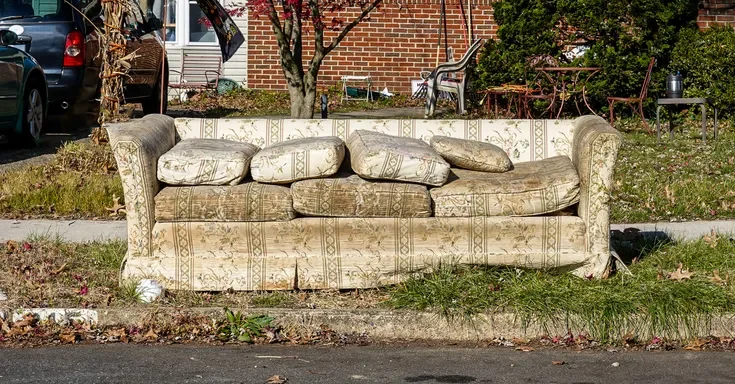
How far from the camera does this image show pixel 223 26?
1366 centimetres

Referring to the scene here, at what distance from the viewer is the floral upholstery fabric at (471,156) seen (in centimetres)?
734

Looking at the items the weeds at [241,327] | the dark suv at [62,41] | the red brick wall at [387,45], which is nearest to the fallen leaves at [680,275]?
the weeds at [241,327]

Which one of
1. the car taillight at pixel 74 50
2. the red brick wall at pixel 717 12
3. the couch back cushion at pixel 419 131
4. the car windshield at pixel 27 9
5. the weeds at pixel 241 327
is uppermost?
the red brick wall at pixel 717 12

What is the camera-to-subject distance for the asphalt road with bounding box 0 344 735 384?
5.45m

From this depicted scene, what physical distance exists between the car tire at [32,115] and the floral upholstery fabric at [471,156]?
6.84 meters

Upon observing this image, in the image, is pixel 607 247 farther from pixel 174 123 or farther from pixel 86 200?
pixel 86 200

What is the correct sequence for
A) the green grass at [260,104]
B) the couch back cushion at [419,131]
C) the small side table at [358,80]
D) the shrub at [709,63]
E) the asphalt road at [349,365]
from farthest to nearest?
the small side table at [358,80], the green grass at [260,104], the shrub at [709,63], the couch back cushion at [419,131], the asphalt road at [349,365]

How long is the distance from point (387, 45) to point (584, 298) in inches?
531

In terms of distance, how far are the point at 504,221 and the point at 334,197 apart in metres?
0.98

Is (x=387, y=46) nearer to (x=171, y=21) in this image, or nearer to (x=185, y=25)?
(x=185, y=25)

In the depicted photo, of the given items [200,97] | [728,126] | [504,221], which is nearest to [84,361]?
[504,221]

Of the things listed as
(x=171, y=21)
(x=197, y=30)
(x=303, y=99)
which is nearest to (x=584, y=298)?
(x=303, y=99)

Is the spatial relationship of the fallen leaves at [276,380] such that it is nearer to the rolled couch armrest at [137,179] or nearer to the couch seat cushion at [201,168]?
the rolled couch armrest at [137,179]

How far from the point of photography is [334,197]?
6773 millimetres
